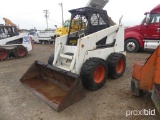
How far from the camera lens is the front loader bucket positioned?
4.07 meters

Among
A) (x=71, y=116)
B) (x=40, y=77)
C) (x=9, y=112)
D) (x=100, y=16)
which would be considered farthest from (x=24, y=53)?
(x=71, y=116)

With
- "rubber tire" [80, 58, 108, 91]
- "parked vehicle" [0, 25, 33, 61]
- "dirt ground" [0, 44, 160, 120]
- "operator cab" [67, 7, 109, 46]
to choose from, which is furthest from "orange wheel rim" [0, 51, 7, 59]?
"rubber tire" [80, 58, 108, 91]

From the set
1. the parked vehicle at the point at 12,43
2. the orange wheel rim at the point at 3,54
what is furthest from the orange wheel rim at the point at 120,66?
the orange wheel rim at the point at 3,54

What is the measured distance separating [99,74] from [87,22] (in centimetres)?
168

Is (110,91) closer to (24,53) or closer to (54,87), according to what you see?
(54,87)

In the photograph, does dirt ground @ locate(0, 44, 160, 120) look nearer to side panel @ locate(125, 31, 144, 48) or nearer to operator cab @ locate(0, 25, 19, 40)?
side panel @ locate(125, 31, 144, 48)

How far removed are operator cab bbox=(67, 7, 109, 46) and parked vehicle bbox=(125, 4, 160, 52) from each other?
4.92 metres

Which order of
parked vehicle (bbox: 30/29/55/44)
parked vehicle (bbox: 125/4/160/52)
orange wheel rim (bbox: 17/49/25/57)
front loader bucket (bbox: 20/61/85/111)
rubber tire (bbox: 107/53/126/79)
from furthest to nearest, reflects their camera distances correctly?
parked vehicle (bbox: 30/29/55/44), orange wheel rim (bbox: 17/49/25/57), parked vehicle (bbox: 125/4/160/52), rubber tire (bbox: 107/53/126/79), front loader bucket (bbox: 20/61/85/111)

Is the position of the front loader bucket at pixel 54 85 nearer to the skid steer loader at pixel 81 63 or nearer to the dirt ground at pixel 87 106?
the skid steer loader at pixel 81 63

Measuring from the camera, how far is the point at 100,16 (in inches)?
234

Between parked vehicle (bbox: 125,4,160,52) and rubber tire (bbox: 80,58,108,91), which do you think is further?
parked vehicle (bbox: 125,4,160,52)

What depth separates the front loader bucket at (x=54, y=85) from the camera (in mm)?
4066

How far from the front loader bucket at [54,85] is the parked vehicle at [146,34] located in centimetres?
694

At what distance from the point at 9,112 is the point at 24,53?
7.90 m
